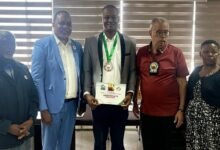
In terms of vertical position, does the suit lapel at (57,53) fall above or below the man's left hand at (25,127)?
above

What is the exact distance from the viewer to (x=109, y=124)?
270 centimetres

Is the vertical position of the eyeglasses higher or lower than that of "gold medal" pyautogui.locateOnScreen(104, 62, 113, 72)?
higher

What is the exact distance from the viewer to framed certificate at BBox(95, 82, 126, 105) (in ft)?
8.48

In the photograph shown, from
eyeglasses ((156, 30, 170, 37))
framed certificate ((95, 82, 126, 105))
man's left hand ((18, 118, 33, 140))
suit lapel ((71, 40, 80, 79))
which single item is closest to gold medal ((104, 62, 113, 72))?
framed certificate ((95, 82, 126, 105))

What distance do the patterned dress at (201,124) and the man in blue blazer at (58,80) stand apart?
1012 millimetres

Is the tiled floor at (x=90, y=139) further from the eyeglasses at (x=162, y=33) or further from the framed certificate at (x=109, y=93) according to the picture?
the eyeglasses at (x=162, y=33)

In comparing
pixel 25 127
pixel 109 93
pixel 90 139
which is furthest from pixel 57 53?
pixel 90 139

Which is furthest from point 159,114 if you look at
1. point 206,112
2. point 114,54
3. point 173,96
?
point 114,54

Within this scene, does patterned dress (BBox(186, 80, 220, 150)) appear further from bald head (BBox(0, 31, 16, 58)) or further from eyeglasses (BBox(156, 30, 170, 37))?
bald head (BBox(0, 31, 16, 58))

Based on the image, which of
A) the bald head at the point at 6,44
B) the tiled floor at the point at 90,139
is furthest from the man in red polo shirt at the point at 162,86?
the tiled floor at the point at 90,139

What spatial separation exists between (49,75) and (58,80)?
10 cm

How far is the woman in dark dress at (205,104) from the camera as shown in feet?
8.19

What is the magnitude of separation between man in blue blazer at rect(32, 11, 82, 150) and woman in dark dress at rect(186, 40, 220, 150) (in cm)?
101

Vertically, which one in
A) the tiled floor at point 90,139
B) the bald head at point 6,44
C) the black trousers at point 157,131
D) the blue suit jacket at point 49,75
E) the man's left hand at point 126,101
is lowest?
the tiled floor at point 90,139
